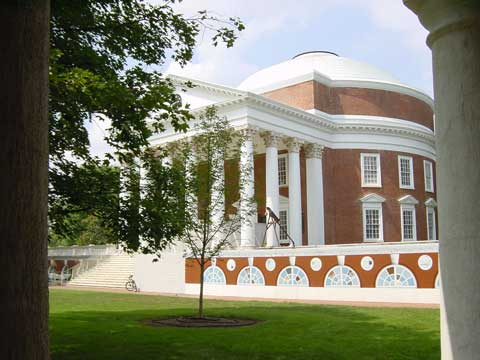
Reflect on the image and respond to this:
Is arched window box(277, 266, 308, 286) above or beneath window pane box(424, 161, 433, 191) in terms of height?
beneath

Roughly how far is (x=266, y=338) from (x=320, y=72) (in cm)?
3486

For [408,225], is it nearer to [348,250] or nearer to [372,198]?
[372,198]

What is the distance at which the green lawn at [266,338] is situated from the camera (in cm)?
948

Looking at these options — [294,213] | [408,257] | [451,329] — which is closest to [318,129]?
[294,213]

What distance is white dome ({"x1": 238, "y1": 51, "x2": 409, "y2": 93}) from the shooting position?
139ft

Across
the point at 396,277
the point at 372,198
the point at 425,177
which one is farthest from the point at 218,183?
the point at 425,177

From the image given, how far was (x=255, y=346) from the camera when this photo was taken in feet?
33.3

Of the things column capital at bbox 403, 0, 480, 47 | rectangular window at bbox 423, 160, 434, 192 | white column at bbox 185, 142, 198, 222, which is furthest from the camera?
rectangular window at bbox 423, 160, 434, 192

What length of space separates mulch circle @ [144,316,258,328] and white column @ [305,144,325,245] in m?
22.4

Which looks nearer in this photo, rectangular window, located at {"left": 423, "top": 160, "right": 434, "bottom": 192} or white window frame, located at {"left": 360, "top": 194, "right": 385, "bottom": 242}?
white window frame, located at {"left": 360, "top": 194, "right": 385, "bottom": 242}

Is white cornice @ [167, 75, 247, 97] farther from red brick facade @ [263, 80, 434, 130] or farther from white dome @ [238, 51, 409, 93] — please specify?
white dome @ [238, 51, 409, 93]

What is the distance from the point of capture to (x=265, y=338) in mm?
11211

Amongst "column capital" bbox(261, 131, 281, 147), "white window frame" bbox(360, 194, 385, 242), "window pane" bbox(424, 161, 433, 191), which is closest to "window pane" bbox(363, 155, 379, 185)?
"white window frame" bbox(360, 194, 385, 242)

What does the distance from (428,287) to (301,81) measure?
22.4 metres
